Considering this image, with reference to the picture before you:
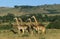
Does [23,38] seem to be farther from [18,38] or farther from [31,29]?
[31,29]

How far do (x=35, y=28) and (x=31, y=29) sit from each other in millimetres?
409

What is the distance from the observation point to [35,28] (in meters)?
25.9

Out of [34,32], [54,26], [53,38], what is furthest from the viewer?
[54,26]

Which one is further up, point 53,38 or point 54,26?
point 53,38

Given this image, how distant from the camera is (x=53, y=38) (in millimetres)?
20078

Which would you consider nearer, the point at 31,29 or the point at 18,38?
the point at 18,38

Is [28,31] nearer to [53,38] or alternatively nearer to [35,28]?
[35,28]

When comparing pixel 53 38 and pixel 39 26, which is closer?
pixel 53 38

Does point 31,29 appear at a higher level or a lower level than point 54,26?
higher

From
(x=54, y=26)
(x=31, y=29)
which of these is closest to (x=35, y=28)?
(x=31, y=29)

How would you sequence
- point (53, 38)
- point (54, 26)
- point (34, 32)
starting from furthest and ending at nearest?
1. point (54, 26)
2. point (34, 32)
3. point (53, 38)

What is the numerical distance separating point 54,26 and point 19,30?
509 inches

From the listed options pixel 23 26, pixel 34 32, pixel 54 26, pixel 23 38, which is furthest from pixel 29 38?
pixel 54 26

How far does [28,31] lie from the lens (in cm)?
2622
